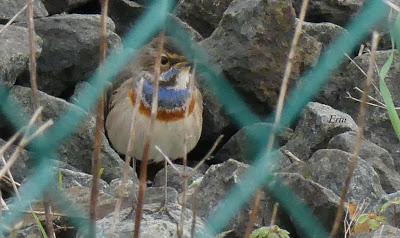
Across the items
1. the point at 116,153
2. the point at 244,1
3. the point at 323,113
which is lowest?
the point at 116,153

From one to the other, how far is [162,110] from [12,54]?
67 centimetres

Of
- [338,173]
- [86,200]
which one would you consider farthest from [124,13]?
[86,200]

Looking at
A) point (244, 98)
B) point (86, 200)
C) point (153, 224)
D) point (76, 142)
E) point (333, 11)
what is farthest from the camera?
point (333, 11)

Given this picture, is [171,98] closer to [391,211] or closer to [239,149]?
[239,149]

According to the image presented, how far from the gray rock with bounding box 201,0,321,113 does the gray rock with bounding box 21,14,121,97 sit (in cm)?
35

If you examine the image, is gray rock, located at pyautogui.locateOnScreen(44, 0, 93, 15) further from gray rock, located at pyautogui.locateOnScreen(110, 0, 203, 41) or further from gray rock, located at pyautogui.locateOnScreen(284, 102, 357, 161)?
gray rock, located at pyautogui.locateOnScreen(284, 102, 357, 161)

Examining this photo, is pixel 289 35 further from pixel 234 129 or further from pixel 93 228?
pixel 93 228

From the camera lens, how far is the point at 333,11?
404 centimetres

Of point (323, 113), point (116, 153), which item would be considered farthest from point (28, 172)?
point (323, 113)

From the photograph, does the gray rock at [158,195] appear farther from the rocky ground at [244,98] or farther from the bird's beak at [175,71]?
→ the bird's beak at [175,71]

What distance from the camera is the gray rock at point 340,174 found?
2.94 metres

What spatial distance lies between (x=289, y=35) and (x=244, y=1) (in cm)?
19

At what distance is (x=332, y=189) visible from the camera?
300 cm

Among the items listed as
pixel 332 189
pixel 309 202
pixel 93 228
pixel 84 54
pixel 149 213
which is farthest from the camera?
pixel 84 54
